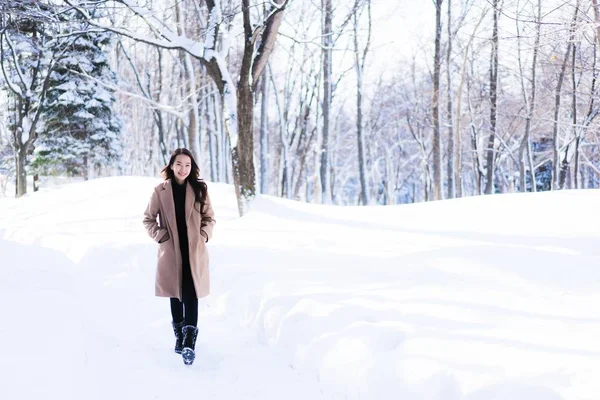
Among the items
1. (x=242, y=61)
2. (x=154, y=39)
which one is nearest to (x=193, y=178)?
(x=242, y=61)

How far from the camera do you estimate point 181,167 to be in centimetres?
384

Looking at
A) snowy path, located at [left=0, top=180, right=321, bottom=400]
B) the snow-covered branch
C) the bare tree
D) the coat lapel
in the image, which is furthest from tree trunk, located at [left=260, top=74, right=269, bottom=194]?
the coat lapel

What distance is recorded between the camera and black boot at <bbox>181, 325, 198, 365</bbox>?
3.71 m

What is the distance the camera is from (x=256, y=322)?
4.53 meters

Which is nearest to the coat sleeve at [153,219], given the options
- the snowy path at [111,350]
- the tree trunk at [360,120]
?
the snowy path at [111,350]

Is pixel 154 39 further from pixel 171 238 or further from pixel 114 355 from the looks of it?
pixel 114 355

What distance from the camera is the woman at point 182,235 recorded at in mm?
Result: 3816

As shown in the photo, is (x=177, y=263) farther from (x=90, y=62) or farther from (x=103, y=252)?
(x=90, y=62)

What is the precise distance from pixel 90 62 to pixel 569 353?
2252cm

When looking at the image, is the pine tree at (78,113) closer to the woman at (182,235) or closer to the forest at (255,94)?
the forest at (255,94)

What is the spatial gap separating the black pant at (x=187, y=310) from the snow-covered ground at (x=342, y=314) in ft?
1.10

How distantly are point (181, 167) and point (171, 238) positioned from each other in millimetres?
632

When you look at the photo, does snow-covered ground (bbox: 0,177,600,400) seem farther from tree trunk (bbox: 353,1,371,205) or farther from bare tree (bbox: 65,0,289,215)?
tree trunk (bbox: 353,1,371,205)

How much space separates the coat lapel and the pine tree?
60.3 ft
